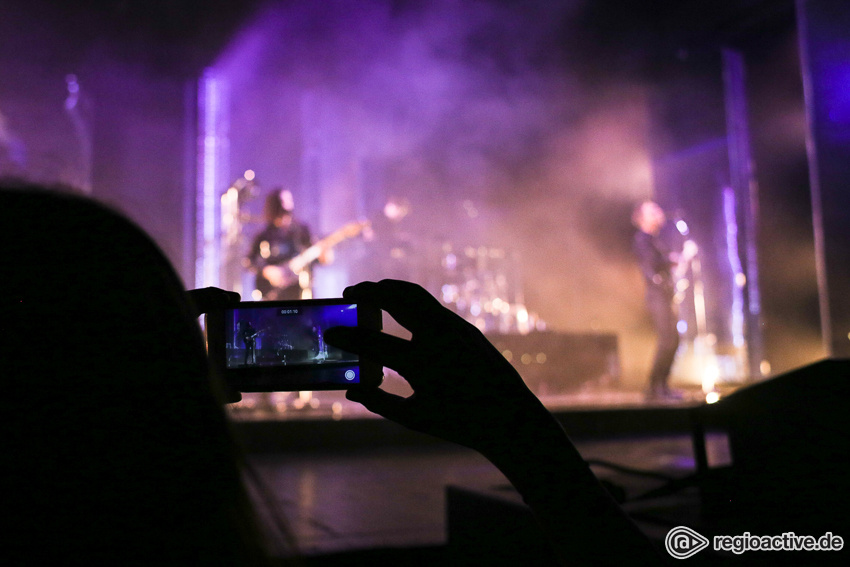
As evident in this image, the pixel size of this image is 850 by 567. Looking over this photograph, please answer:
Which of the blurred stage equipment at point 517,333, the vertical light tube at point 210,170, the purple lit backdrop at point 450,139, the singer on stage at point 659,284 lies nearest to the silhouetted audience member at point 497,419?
the singer on stage at point 659,284

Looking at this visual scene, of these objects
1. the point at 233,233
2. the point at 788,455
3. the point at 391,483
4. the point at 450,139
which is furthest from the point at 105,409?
the point at 450,139

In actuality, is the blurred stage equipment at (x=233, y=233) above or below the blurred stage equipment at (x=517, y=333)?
above

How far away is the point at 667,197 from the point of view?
27.5ft

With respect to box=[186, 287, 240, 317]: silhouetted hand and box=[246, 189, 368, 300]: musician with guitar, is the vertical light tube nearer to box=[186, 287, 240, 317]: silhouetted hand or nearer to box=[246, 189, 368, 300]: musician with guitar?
box=[246, 189, 368, 300]: musician with guitar

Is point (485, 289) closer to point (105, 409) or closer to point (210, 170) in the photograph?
point (210, 170)

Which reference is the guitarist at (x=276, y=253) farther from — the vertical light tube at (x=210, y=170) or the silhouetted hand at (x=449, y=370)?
the silhouetted hand at (x=449, y=370)

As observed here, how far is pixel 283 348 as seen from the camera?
71 centimetres

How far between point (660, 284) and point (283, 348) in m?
5.23

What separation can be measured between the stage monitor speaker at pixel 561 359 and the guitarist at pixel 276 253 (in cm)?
213

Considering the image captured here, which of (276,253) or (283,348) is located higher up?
(276,253)

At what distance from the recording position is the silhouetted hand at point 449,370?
18.5 inches

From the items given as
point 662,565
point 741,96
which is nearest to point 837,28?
point 741,96

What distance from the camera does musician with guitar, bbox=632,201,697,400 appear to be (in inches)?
213

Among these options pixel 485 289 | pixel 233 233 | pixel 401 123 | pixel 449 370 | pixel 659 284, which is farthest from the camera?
pixel 401 123
